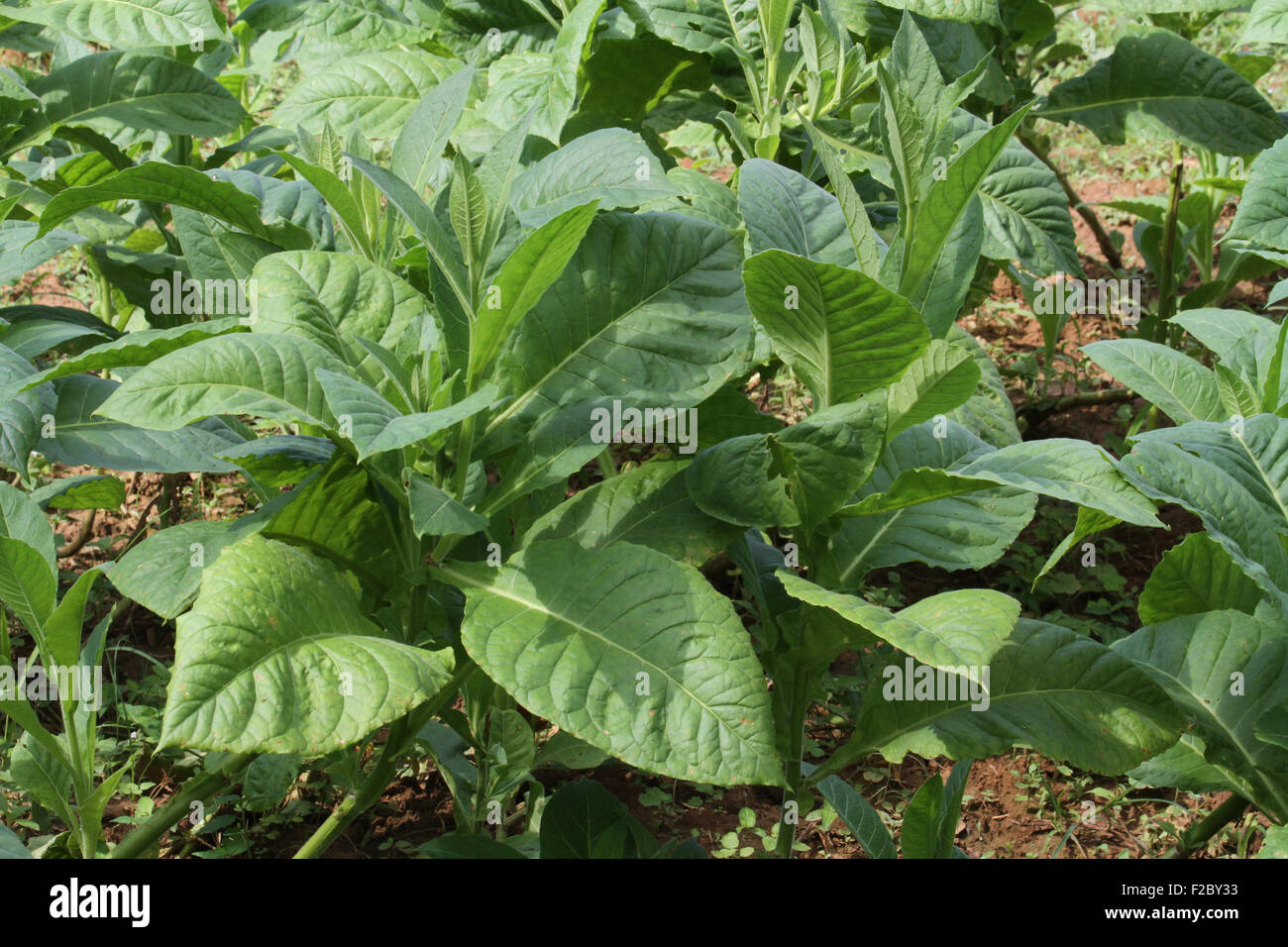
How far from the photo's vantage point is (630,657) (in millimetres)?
1487

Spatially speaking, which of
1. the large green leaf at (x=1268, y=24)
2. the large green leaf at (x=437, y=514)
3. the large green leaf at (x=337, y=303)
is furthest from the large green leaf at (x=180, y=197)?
the large green leaf at (x=1268, y=24)

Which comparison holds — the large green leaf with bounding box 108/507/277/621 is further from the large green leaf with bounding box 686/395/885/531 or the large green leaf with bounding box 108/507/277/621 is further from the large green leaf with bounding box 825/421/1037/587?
the large green leaf with bounding box 825/421/1037/587

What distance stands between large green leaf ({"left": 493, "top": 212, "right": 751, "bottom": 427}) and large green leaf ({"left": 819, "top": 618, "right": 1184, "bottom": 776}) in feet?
1.97

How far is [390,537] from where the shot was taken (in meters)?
1.75

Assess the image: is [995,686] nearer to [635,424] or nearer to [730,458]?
[730,458]

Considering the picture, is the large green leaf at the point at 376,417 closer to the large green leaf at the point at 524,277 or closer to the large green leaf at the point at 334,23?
the large green leaf at the point at 524,277

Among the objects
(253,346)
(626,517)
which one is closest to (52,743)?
(253,346)

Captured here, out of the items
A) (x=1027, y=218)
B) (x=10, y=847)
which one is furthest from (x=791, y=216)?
(x=10, y=847)

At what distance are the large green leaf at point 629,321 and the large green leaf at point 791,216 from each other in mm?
72

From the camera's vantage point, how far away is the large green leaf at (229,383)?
1.41 m

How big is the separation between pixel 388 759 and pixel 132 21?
185cm

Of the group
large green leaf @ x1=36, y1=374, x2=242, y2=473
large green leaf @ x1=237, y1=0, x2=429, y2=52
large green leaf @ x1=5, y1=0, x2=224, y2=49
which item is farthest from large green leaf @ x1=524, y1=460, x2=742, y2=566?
large green leaf @ x1=237, y1=0, x2=429, y2=52
